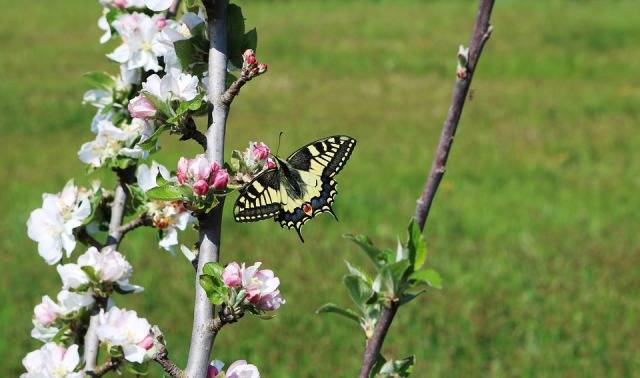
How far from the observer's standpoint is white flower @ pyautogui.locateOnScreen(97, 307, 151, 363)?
1002mm

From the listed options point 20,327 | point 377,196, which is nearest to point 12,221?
point 20,327

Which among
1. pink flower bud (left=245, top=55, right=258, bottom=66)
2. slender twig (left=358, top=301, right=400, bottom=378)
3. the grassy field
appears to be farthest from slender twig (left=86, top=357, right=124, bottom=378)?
the grassy field

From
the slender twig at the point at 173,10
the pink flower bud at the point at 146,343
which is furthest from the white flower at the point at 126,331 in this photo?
the slender twig at the point at 173,10

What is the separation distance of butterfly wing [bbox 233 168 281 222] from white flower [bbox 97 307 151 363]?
24cm

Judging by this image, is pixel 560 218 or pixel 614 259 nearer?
pixel 614 259

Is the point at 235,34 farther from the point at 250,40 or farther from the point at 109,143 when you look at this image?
the point at 109,143

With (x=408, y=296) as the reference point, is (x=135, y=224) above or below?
above

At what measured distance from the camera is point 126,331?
1.04 metres

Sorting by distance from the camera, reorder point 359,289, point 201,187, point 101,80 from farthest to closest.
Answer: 1. point 101,80
2. point 359,289
3. point 201,187

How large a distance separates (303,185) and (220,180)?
46 cm

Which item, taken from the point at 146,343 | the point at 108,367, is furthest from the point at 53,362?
the point at 146,343

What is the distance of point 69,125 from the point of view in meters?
10.7

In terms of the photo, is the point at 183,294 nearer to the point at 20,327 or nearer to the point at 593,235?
the point at 20,327

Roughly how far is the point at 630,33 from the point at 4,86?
10.9 m
